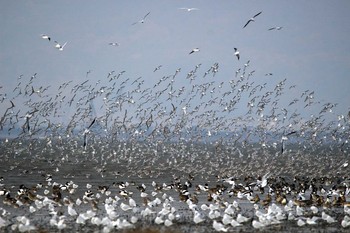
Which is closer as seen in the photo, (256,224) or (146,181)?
(256,224)

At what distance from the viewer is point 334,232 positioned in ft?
69.9

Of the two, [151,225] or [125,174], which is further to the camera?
[125,174]

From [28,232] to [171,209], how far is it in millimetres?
6081

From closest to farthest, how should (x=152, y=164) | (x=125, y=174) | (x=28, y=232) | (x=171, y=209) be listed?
(x=28, y=232) < (x=171, y=209) < (x=125, y=174) < (x=152, y=164)

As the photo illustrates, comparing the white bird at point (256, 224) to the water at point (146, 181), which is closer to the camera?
the white bird at point (256, 224)

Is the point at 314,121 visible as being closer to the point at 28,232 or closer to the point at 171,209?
the point at 171,209

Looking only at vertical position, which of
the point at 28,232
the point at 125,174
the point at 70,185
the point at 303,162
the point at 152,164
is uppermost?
the point at 28,232

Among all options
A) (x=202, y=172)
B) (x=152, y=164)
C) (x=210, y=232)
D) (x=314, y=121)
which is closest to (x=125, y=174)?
(x=202, y=172)

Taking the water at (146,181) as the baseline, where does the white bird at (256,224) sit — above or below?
above

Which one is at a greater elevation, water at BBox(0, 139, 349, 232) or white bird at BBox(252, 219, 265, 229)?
white bird at BBox(252, 219, 265, 229)

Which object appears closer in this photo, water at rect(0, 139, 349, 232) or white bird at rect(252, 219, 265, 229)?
white bird at rect(252, 219, 265, 229)

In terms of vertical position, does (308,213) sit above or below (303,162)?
above

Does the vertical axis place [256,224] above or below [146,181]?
above

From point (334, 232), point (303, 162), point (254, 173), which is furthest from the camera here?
point (303, 162)
